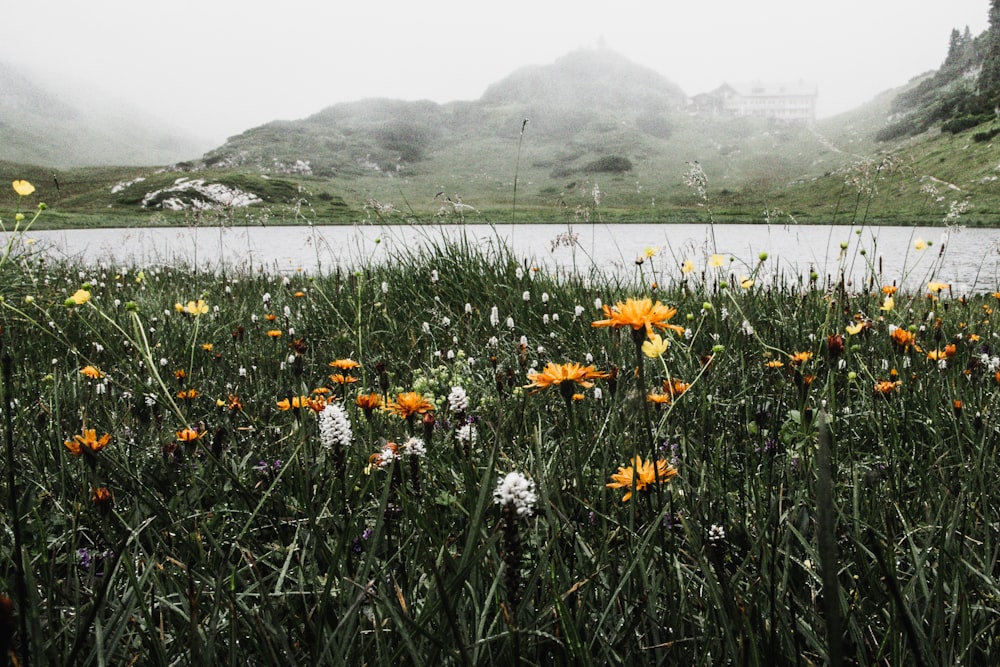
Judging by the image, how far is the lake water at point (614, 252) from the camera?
4.90 meters

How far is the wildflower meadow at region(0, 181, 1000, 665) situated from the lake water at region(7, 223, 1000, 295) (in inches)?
55.2

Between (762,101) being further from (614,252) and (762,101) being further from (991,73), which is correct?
(614,252)

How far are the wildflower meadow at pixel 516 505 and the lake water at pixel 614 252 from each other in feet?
4.60

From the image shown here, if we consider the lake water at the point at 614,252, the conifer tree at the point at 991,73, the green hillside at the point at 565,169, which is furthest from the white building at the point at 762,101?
the lake water at the point at 614,252

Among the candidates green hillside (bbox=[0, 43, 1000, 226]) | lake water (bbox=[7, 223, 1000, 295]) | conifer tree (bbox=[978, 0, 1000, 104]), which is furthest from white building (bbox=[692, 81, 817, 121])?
lake water (bbox=[7, 223, 1000, 295])

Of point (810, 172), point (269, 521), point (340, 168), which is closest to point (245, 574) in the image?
point (269, 521)

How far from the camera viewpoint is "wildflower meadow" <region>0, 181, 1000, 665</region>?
91 centimetres

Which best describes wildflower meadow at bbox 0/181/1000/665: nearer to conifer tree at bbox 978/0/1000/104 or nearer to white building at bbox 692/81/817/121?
conifer tree at bbox 978/0/1000/104

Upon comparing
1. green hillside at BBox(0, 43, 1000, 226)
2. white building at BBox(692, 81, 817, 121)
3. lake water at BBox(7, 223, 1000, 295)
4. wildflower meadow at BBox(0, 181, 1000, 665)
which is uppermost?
white building at BBox(692, 81, 817, 121)

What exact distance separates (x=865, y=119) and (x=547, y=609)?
2605 inches

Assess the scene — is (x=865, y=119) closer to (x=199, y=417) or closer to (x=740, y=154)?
(x=740, y=154)

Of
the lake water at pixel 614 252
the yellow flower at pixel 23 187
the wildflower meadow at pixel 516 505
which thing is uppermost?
the yellow flower at pixel 23 187

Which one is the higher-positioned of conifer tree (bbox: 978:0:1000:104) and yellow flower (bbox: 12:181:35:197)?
conifer tree (bbox: 978:0:1000:104)

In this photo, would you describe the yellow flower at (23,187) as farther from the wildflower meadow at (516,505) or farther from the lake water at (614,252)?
the lake water at (614,252)
